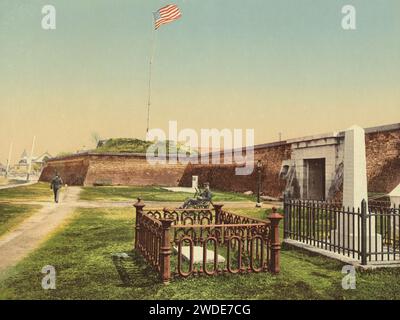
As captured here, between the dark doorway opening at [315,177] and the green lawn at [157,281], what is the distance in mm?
11847

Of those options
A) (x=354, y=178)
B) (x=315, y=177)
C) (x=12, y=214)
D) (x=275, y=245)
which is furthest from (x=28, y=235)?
(x=315, y=177)

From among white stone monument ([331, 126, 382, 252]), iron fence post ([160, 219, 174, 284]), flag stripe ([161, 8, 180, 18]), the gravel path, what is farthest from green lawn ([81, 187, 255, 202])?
iron fence post ([160, 219, 174, 284])

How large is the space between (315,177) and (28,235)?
1426 cm

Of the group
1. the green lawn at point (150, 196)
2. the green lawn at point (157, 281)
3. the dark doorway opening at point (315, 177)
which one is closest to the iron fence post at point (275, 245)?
the green lawn at point (157, 281)

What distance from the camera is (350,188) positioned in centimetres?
730

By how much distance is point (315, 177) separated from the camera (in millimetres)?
19078

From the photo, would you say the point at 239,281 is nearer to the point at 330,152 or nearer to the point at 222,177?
the point at 330,152

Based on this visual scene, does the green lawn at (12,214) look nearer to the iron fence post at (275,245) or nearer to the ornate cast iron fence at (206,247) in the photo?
the ornate cast iron fence at (206,247)

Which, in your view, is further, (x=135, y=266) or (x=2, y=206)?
(x=2, y=206)

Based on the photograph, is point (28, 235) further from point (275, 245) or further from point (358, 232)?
point (358, 232)

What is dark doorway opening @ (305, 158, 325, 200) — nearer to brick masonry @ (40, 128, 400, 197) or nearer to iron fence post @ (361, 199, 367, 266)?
brick masonry @ (40, 128, 400, 197)

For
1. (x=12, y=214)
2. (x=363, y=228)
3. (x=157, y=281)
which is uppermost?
(x=363, y=228)

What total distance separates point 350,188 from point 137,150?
34820mm
